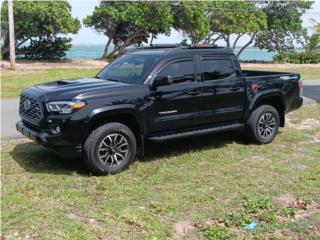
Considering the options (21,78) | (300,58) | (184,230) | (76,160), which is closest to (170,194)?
(184,230)

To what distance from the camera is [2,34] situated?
94.4 ft

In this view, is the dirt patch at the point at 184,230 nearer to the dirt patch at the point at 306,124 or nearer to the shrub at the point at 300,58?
the dirt patch at the point at 306,124

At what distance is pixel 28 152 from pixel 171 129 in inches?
94.6

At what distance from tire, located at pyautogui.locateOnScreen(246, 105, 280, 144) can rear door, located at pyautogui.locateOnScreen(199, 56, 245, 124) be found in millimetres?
327

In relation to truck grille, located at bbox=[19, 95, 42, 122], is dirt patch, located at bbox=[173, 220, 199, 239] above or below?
below

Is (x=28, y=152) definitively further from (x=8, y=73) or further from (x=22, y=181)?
(x=8, y=73)

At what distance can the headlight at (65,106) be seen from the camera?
19.9 feet

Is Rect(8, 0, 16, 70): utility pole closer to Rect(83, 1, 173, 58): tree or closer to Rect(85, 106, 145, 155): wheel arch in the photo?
Rect(83, 1, 173, 58): tree

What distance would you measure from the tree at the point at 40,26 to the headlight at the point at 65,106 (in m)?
22.3

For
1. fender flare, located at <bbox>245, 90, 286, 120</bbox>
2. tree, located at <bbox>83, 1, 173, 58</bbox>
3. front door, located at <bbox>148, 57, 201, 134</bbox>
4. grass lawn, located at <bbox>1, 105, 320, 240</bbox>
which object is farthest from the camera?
tree, located at <bbox>83, 1, 173, 58</bbox>

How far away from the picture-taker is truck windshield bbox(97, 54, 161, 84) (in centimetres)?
691

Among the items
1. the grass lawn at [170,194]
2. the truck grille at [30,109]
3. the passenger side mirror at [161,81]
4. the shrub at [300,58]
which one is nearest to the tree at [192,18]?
the shrub at [300,58]

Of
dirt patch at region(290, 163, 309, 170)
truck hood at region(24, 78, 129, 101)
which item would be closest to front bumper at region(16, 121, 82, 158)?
truck hood at region(24, 78, 129, 101)

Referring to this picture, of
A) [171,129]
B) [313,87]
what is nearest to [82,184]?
[171,129]
